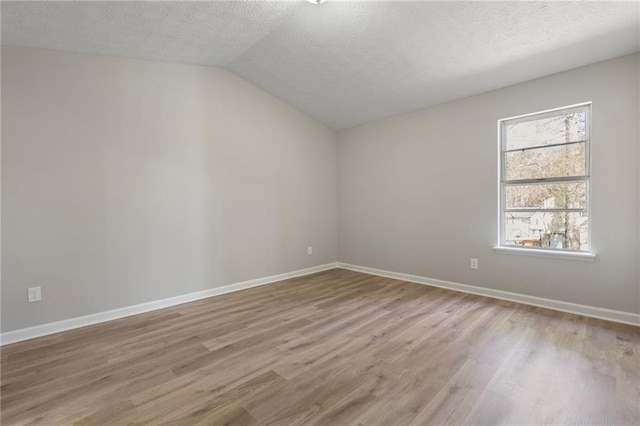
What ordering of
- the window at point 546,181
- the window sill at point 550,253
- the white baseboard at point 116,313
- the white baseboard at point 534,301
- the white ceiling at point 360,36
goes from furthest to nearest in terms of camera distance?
the window at point 546,181 → the window sill at point 550,253 → the white baseboard at point 534,301 → the white baseboard at point 116,313 → the white ceiling at point 360,36

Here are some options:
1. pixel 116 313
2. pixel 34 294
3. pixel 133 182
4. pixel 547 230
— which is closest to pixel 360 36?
pixel 133 182

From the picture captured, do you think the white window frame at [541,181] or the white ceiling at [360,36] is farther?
the white window frame at [541,181]

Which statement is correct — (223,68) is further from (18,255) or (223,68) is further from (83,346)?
(83,346)

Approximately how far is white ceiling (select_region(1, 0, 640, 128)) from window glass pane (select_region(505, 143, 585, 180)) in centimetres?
80

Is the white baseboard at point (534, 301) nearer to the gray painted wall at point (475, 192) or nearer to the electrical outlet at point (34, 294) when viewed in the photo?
the gray painted wall at point (475, 192)

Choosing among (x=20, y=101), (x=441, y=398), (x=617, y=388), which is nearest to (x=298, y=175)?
(x=20, y=101)

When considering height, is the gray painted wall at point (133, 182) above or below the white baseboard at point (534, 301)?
above

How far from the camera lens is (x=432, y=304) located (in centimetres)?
316

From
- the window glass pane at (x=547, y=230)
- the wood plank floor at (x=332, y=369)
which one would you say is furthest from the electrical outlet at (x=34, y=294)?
the window glass pane at (x=547, y=230)

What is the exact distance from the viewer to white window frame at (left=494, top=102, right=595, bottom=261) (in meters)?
2.80

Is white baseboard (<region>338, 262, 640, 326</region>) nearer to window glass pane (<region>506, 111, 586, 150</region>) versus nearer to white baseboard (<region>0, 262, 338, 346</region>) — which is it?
window glass pane (<region>506, 111, 586, 150</region>)

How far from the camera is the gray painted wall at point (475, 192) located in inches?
103

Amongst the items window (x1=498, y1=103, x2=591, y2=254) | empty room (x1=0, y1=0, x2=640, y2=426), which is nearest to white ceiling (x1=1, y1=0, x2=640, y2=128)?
empty room (x1=0, y1=0, x2=640, y2=426)

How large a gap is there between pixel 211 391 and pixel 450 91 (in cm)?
379
